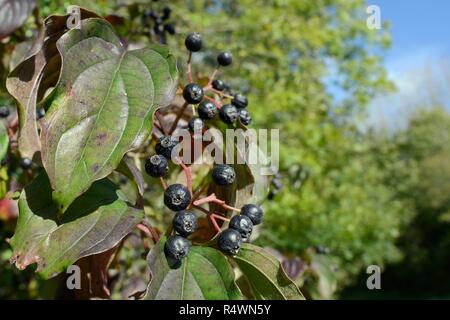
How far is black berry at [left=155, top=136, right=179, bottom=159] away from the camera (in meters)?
0.93

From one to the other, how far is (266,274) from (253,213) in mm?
118

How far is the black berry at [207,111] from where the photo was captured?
3.37 ft

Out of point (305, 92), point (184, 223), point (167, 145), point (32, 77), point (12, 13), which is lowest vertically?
point (305, 92)

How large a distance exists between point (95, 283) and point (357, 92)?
6.26 m

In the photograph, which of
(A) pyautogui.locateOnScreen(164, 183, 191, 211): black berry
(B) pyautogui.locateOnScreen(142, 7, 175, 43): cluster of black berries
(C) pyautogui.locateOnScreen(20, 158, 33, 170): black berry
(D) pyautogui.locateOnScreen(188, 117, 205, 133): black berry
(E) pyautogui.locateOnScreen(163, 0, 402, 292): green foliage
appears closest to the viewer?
(A) pyautogui.locateOnScreen(164, 183, 191, 211): black berry

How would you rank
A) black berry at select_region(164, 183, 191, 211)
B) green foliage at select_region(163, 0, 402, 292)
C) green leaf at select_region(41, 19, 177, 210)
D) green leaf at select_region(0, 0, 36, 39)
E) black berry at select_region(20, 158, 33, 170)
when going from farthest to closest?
green foliage at select_region(163, 0, 402, 292), black berry at select_region(20, 158, 33, 170), green leaf at select_region(0, 0, 36, 39), black berry at select_region(164, 183, 191, 211), green leaf at select_region(41, 19, 177, 210)

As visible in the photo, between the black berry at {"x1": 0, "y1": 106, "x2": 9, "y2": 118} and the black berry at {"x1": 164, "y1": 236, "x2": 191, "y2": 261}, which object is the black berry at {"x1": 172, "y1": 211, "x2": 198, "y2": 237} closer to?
the black berry at {"x1": 164, "y1": 236, "x2": 191, "y2": 261}

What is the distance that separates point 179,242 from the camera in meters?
0.86

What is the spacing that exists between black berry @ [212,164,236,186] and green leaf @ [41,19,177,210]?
0.59 ft

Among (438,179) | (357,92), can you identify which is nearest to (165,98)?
(357,92)

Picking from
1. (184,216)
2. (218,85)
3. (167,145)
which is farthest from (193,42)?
(184,216)

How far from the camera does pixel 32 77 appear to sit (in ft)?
3.14
